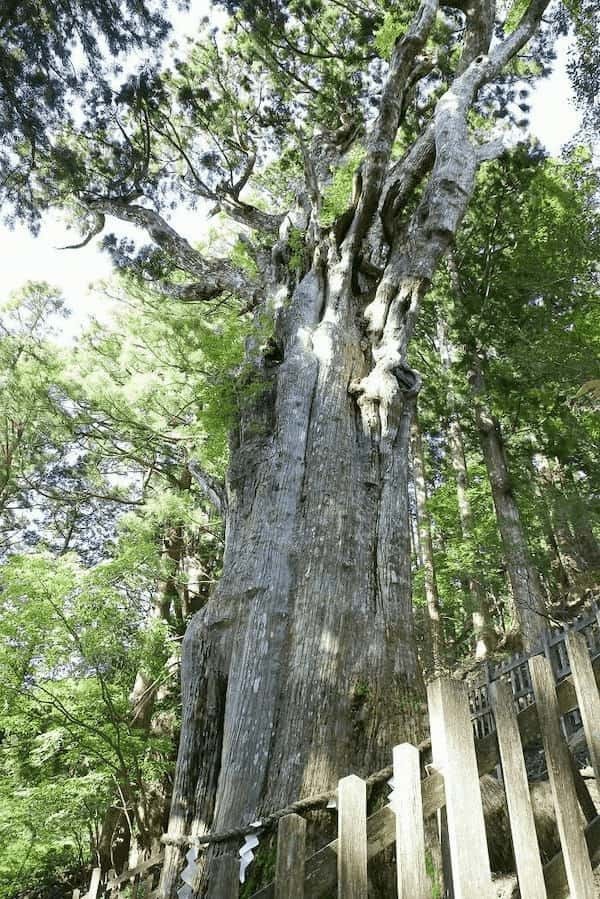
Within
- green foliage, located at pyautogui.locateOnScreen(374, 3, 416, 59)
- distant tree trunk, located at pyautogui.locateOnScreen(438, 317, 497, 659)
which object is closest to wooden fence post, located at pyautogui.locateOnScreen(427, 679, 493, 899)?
green foliage, located at pyautogui.locateOnScreen(374, 3, 416, 59)

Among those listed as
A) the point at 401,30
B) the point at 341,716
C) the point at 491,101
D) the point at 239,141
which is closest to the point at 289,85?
the point at 239,141

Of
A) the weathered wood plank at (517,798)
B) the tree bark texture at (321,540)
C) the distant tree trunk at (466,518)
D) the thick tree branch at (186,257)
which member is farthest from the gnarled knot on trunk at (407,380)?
the distant tree trunk at (466,518)

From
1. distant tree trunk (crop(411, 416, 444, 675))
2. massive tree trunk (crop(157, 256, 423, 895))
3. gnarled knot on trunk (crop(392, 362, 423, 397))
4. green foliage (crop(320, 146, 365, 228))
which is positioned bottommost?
massive tree trunk (crop(157, 256, 423, 895))

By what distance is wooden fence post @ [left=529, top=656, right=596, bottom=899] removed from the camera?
1632 millimetres

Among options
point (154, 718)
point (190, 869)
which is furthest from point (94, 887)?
point (190, 869)

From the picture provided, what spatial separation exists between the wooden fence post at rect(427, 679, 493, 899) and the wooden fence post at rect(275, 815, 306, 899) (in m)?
0.42

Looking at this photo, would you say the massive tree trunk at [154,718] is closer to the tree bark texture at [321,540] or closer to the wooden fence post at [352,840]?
the tree bark texture at [321,540]

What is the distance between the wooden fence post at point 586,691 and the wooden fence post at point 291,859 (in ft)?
2.98

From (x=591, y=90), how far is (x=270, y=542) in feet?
35.4

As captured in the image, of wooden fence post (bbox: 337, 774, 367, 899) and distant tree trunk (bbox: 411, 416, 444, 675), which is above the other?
distant tree trunk (bbox: 411, 416, 444, 675)

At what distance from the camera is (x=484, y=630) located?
1134cm

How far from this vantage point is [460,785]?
163 cm

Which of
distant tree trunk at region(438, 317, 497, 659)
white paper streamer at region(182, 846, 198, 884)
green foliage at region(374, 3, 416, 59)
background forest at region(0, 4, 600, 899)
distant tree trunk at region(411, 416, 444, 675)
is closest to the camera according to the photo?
white paper streamer at region(182, 846, 198, 884)

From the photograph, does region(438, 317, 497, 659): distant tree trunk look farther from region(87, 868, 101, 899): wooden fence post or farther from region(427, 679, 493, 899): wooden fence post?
region(427, 679, 493, 899): wooden fence post
